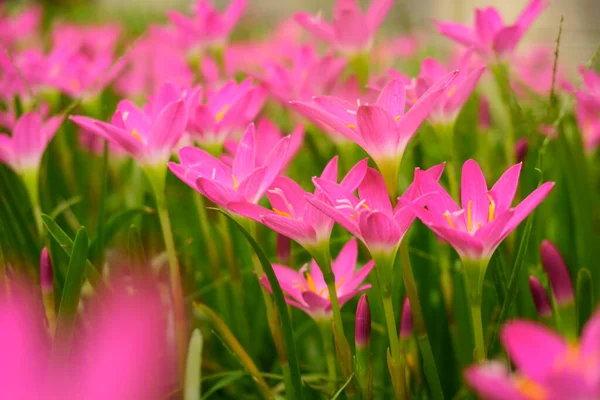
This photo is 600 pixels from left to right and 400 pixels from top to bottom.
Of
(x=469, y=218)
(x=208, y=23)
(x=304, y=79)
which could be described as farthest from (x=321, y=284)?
(x=208, y=23)

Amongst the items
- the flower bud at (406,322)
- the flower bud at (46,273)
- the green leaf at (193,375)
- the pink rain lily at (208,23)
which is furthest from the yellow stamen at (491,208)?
the pink rain lily at (208,23)

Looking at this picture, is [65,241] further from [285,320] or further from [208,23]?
[208,23]

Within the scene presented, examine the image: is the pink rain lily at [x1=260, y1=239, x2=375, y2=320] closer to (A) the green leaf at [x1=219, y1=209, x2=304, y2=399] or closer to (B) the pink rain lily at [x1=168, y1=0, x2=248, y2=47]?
(A) the green leaf at [x1=219, y1=209, x2=304, y2=399]

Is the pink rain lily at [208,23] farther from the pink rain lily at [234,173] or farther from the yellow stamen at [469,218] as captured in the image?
the yellow stamen at [469,218]

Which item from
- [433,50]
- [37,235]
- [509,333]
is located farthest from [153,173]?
[433,50]

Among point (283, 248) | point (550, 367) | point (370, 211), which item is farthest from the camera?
point (283, 248)

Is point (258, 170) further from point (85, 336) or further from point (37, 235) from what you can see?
point (37, 235)
